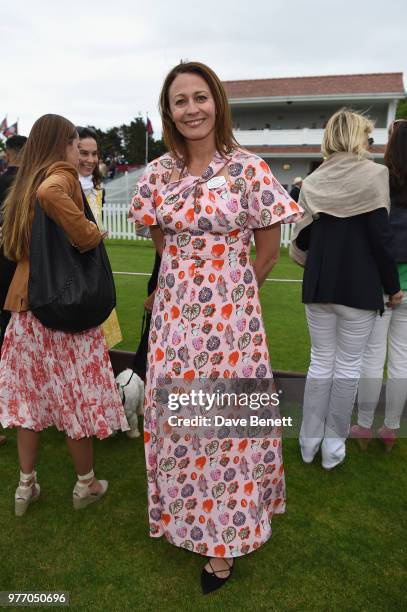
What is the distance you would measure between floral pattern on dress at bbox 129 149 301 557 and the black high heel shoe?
12 centimetres

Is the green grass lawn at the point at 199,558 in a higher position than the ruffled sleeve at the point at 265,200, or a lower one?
lower

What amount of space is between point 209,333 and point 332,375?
1.29 m

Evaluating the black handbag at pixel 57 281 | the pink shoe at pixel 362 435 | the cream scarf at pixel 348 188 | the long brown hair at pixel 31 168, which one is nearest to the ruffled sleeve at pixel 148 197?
the black handbag at pixel 57 281

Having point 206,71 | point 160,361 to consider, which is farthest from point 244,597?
point 206,71

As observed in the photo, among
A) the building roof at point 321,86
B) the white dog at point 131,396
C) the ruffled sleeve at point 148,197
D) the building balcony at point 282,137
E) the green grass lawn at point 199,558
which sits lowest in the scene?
the green grass lawn at point 199,558

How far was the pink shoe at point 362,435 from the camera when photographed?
317 cm

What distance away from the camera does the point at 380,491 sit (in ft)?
8.98

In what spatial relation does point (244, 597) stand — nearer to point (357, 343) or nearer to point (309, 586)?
Result: point (309, 586)

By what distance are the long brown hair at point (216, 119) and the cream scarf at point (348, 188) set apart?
2.52 feet

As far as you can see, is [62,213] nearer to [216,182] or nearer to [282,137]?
[216,182]

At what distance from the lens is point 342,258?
102 inches

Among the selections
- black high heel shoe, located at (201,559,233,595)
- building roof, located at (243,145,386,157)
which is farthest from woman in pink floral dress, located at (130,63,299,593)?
building roof, located at (243,145,386,157)

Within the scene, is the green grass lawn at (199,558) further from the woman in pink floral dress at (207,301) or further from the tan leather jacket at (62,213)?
the tan leather jacket at (62,213)

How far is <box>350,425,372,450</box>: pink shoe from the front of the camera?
3.17 metres
